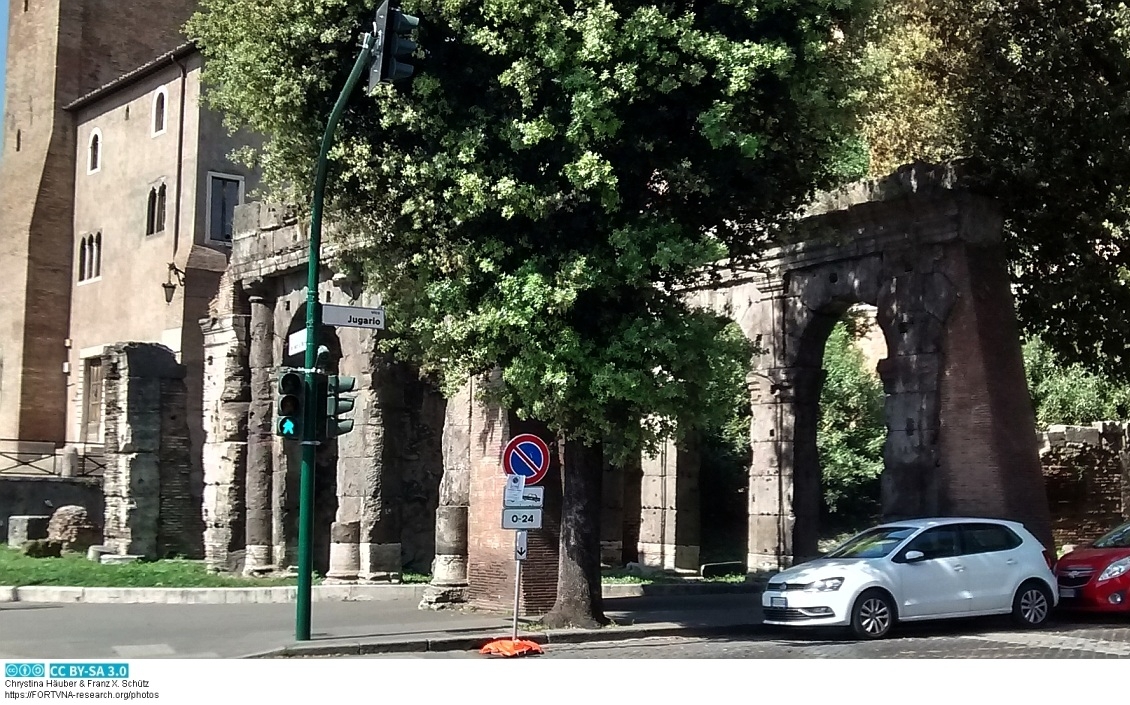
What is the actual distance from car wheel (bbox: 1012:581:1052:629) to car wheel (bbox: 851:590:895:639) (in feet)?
5.43

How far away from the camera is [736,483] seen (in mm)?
31203

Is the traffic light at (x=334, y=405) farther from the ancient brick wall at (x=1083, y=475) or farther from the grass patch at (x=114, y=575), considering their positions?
the ancient brick wall at (x=1083, y=475)

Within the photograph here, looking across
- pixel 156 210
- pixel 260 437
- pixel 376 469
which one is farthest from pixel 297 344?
pixel 156 210

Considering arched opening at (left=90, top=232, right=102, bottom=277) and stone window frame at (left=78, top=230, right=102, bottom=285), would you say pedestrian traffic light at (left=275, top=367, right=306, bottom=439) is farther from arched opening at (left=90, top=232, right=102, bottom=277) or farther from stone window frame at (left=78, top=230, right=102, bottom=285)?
arched opening at (left=90, top=232, right=102, bottom=277)

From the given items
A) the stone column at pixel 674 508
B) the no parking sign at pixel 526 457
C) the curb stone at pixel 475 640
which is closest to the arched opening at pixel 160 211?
the stone column at pixel 674 508

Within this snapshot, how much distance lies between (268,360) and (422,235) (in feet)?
36.9

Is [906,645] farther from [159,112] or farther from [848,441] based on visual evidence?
[159,112]

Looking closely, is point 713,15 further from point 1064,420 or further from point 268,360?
point 1064,420

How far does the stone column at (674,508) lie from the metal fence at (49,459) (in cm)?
1494

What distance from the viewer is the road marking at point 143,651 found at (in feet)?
43.9

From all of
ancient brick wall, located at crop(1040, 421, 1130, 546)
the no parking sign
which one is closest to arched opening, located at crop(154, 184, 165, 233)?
ancient brick wall, located at crop(1040, 421, 1130, 546)

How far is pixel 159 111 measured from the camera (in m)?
35.9

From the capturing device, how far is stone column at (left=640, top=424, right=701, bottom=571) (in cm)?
2400

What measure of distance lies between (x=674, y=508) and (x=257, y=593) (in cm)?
783
